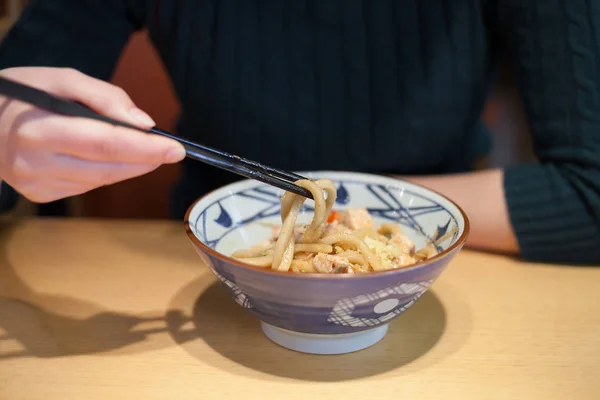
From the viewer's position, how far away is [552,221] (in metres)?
0.94

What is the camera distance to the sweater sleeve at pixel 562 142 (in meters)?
0.94

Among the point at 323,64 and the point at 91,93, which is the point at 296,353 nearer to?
the point at 91,93

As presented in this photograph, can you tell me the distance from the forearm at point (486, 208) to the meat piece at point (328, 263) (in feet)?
1.16

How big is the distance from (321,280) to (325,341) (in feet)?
0.45

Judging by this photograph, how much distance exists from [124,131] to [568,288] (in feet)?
2.26

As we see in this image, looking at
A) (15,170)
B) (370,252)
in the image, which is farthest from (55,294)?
(370,252)

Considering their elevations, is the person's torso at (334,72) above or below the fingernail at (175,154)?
below

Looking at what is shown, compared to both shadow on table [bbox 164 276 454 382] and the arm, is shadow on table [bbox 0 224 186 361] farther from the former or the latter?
the arm

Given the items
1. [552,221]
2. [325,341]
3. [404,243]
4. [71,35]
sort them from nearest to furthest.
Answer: [325,341] → [404,243] → [552,221] → [71,35]

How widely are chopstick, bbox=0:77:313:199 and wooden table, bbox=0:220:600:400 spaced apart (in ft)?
0.67

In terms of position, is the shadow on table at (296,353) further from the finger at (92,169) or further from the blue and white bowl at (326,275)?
the finger at (92,169)

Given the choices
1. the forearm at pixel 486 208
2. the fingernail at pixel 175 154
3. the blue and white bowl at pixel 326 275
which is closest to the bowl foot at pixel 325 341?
the blue and white bowl at pixel 326 275

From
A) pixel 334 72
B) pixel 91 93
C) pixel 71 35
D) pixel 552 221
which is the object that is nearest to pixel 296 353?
pixel 91 93

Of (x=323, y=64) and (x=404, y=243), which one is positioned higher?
(x=323, y=64)
